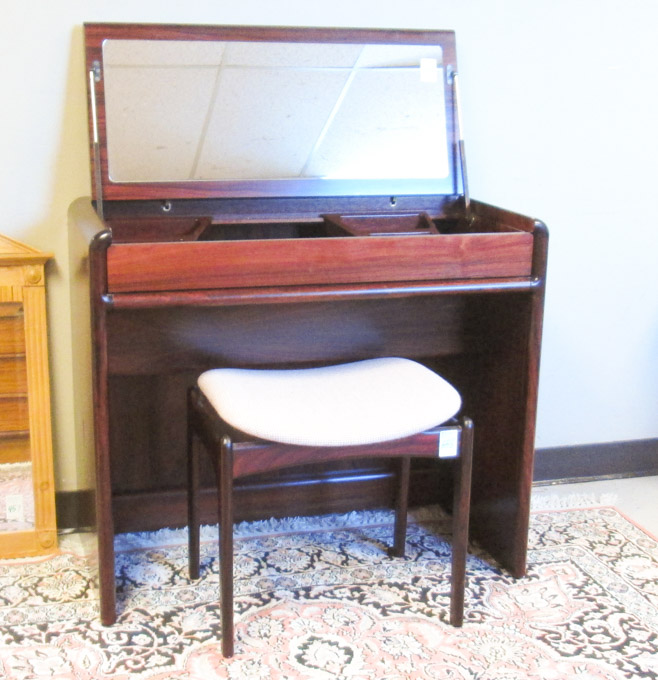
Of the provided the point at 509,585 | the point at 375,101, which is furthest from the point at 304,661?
the point at 375,101

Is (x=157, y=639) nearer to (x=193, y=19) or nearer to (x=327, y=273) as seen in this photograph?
(x=327, y=273)

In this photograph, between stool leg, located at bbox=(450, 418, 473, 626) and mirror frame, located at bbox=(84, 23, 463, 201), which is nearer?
stool leg, located at bbox=(450, 418, 473, 626)

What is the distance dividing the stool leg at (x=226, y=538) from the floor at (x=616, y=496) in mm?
1009

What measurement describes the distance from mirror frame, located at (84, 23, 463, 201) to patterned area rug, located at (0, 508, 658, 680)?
82 centimetres

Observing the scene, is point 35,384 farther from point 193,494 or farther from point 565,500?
point 565,500

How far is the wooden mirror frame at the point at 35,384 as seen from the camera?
200cm

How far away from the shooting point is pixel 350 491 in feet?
7.64

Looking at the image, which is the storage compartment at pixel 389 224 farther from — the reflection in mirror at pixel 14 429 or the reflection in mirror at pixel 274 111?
the reflection in mirror at pixel 14 429

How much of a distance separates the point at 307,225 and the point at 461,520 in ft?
2.52

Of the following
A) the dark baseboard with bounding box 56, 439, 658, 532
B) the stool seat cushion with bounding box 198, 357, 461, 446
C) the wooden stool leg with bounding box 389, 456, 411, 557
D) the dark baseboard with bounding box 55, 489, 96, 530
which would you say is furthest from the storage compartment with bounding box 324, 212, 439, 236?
the dark baseboard with bounding box 55, 489, 96, 530

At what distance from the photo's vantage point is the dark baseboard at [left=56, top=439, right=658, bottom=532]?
2.20m

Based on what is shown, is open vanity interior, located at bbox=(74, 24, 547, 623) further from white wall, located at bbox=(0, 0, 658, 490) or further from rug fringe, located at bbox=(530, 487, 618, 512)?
rug fringe, located at bbox=(530, 487, 618, 512)

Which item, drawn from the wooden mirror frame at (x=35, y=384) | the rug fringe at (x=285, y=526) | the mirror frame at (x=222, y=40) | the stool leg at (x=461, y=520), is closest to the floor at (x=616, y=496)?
the rug fringe at (x=285, y=526)

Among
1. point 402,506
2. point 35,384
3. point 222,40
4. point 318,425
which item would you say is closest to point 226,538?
point 318,425
